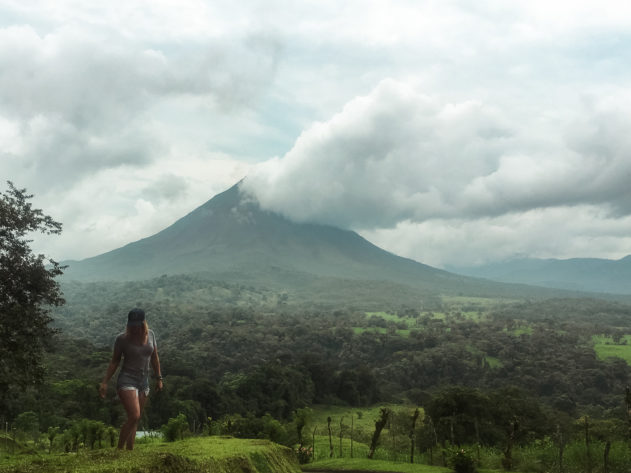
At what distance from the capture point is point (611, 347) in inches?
3669

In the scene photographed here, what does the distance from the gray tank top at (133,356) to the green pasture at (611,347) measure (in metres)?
90.9

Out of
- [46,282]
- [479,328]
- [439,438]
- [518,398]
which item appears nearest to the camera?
[46,282]

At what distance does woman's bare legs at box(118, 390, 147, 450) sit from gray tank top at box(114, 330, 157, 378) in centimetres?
23

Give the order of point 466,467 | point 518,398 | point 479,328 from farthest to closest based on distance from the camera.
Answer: point 479,328
point 518,398
point 466,467

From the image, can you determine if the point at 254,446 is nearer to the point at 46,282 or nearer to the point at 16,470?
the point at 16,470

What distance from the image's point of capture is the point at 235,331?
96.2 m

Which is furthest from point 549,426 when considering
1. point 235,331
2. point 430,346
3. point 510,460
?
point 235,331

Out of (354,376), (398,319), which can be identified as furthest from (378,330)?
(354,376)

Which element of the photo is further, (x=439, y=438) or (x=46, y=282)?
(x=439, y=438)

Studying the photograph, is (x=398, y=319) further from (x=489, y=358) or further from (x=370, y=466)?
(x=370, y=466)

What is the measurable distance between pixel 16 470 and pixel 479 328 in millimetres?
114977

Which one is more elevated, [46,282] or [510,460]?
[46,282]

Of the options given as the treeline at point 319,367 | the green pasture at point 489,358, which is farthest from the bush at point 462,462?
the green pasture at point 489,358

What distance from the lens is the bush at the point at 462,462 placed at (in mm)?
12516
